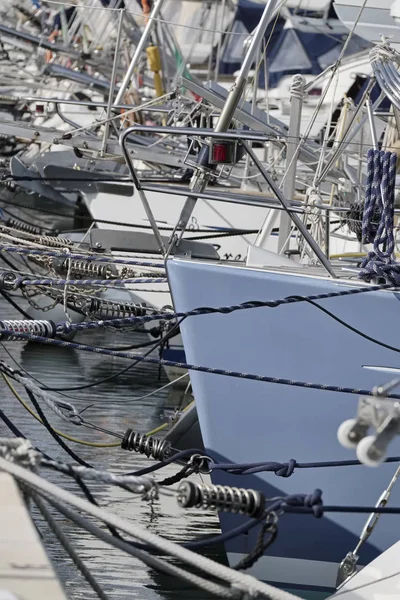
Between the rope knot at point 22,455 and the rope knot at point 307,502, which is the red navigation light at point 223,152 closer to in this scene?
the rope knot at point 307,502

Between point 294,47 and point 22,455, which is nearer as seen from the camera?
point 22,455

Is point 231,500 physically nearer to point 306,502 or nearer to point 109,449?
point 306,502

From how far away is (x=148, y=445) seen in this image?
6824mm

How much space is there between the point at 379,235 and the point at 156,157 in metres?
6.58

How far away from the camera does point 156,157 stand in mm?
12508

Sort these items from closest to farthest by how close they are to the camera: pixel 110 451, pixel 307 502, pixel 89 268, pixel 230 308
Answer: pixel 307 502 < pixel 230 308 < pixel 110 451 < pixel 89 268

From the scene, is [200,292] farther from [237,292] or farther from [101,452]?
[101,452]

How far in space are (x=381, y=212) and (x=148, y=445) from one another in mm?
2005

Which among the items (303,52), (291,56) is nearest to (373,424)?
(303,52)

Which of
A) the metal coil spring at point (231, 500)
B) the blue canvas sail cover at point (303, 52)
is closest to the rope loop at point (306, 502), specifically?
the metal coil spring at point (231, 500)

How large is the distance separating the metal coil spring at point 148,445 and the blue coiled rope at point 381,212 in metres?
1.61

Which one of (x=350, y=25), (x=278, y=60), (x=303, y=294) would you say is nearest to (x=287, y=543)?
(x=303, y=294)

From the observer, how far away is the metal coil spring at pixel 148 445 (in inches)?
266

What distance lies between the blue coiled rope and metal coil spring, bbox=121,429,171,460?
5.30 ft
